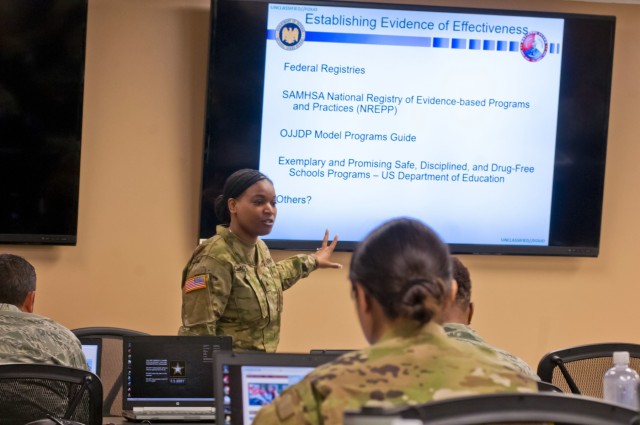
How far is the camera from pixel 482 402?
1162 mm

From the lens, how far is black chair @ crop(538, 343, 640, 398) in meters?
3.32

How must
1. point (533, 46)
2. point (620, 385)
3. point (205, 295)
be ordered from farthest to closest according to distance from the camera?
point (533, 46), point (205, 295), point (620, 385)

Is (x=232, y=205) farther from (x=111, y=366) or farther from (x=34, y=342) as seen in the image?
(x=34, y=342)

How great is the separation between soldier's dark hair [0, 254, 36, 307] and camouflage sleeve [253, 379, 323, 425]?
1.97 m

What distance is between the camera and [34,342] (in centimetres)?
311

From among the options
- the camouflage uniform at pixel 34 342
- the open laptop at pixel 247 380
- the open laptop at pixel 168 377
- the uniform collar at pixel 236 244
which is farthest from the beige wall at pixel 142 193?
the open laptop at pixel 247 380

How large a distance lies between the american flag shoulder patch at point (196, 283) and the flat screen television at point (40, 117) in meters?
1.20

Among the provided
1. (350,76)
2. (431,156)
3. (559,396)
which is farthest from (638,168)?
(559,396)

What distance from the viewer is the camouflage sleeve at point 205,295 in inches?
155

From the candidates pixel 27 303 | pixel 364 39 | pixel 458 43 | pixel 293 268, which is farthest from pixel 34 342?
pixel 458 43

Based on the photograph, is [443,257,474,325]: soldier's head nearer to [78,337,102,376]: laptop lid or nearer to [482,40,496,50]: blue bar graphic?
[78,337,102,376]: laptop lid

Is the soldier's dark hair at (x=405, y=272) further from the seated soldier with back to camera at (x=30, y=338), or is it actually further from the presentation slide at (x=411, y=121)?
the presentation slide at (x=411, y=121)

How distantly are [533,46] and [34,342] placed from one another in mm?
3321

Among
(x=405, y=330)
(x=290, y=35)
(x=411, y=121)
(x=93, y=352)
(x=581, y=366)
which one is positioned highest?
(x=290, y=35)
